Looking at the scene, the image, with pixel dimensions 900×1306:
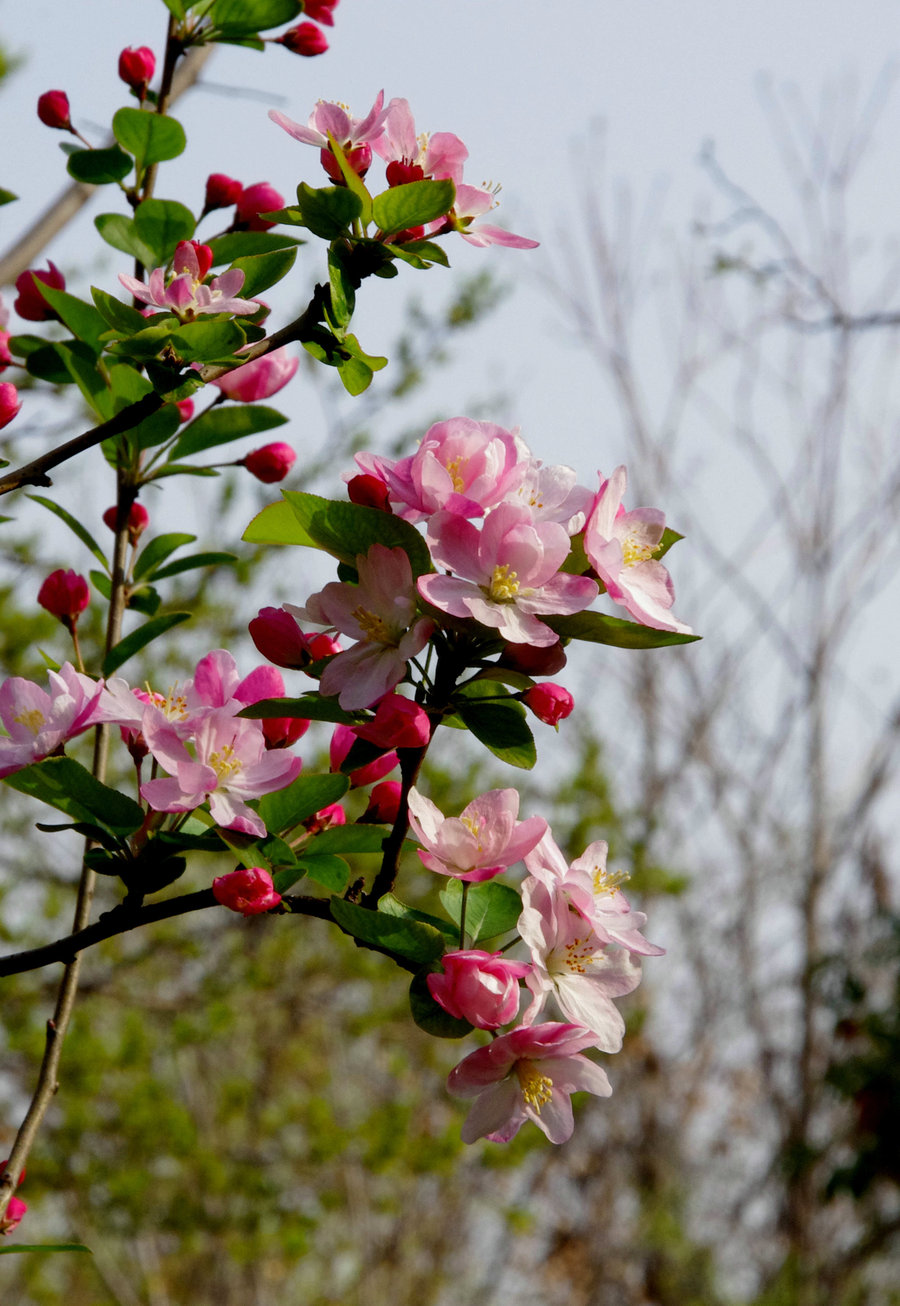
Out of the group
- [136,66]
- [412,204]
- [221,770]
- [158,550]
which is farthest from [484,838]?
[136,66]

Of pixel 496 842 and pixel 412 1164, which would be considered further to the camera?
pixel 412 1164

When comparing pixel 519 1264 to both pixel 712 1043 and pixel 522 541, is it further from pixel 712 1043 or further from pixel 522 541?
pixel 522 541

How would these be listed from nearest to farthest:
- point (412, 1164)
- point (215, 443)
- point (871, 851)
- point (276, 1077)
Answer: point (215, 443) < point (412, 1164) < point (276, 1077) < point (871, 851)

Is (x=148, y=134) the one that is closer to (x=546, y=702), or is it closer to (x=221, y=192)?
(x=221, y=192)

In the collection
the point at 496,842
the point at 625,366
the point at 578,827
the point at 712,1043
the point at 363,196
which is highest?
the point at 363,196

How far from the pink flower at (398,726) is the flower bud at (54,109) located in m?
0.82

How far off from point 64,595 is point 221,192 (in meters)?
0.43

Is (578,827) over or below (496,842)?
below

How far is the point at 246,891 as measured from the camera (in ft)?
2.33

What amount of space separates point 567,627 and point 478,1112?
32 cm

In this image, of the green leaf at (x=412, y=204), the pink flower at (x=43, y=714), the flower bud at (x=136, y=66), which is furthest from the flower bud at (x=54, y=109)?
the pink flower at (x=43, y=714)

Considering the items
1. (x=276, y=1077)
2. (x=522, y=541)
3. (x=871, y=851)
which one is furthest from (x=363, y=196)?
(x=871, y=851)

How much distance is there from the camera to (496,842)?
746 millimetres

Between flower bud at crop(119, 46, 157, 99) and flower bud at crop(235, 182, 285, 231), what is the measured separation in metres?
0.16
